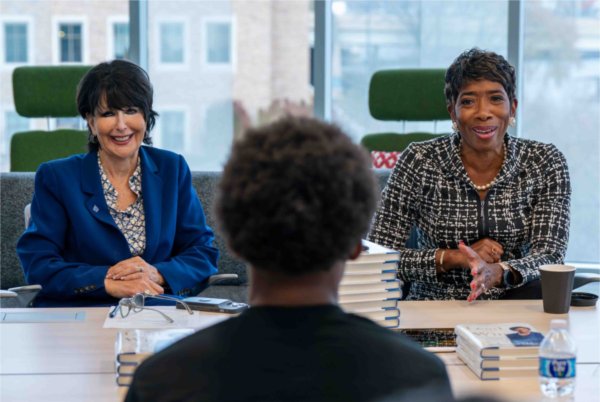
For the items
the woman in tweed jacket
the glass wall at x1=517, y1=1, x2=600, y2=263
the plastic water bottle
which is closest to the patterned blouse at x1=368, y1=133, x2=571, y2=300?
the woman in tweed jacket

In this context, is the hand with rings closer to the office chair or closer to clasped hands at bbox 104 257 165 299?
clasped hands at bbox 104 257 165 299

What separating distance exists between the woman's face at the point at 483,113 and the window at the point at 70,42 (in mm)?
3265

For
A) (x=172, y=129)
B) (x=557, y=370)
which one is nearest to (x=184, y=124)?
(x=172, y=129)

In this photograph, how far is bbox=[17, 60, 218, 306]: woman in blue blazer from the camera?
8.64 ft

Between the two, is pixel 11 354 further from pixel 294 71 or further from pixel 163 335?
pixel 294 71

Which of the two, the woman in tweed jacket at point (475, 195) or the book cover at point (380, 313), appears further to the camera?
the woman in tweed jacket at point (475, 195)

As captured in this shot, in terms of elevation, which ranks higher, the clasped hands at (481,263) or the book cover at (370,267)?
the book cover at (370,267)

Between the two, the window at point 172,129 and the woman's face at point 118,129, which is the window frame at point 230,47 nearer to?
the window at point 172,129

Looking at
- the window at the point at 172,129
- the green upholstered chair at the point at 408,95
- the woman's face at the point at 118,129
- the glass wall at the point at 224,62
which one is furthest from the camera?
the window at the point at 172,129

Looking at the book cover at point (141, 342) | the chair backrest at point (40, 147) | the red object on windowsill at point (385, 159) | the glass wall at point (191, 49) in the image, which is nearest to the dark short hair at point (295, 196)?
the book cover at point (141, 342)

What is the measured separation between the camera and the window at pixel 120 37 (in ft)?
18.0

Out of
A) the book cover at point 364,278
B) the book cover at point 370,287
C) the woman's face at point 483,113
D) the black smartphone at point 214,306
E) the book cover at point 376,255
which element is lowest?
the black smartphone at point 214,306

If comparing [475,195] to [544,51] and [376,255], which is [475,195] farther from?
[544,51]

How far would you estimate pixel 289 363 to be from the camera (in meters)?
0.98
